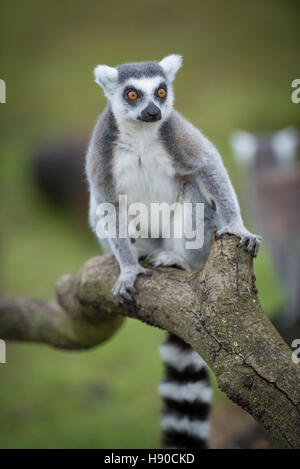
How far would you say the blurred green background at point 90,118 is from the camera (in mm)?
4227

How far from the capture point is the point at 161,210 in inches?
109

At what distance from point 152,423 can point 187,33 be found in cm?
997

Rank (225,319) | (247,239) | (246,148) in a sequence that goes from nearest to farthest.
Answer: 1. (225,319)
2. (247,239)
3. (246,148)

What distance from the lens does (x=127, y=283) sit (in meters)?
2.46

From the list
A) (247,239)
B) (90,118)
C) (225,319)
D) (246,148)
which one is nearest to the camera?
(225,319)

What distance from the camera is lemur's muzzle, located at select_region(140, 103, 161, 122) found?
8.15 ft

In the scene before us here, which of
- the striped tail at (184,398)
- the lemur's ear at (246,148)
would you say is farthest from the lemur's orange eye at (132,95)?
the lemur's ear at (246,148)

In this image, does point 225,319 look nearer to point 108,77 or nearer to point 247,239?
point 247,239

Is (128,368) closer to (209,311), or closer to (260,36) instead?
(209,311)

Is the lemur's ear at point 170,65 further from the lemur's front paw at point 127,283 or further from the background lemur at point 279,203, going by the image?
the background lemur at point 279,203

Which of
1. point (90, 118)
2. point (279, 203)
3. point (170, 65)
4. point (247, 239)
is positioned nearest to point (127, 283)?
point (247, 239)

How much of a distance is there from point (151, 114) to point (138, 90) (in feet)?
0.64

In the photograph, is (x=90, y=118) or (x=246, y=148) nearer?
(x=246, y=148)

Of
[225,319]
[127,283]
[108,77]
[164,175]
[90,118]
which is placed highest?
[90,118]
